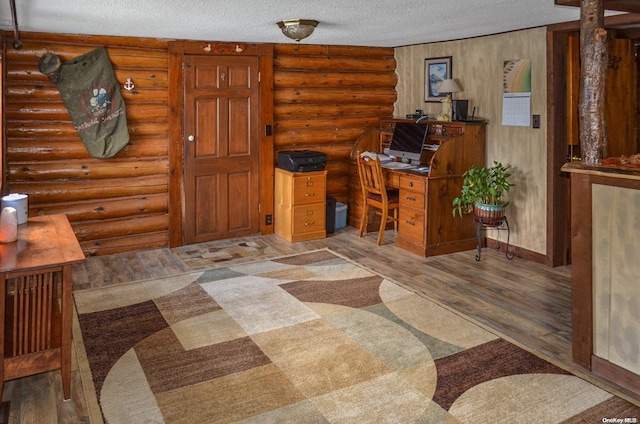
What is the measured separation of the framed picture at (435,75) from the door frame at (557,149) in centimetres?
139

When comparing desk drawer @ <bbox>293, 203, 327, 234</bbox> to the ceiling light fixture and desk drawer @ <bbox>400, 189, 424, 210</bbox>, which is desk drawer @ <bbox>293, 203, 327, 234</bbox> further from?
the ceiling light fixture

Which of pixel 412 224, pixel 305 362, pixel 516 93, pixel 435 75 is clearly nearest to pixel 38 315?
pixel 305 362

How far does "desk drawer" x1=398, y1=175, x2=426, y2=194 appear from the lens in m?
5.51

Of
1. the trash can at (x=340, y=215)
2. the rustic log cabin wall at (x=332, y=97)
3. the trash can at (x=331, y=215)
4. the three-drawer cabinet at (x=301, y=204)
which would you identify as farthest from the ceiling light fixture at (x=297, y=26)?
the trash can at (x=340, y=215)

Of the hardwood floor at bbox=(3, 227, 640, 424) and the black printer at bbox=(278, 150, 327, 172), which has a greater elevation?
the black printer at bbox=(278, 150, 327, 172)

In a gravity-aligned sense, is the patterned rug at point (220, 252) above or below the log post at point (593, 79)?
below

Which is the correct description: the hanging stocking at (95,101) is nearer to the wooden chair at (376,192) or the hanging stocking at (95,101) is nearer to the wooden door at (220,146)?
the wooden door at (220,146)

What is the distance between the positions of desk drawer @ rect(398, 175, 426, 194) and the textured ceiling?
148 centimetres

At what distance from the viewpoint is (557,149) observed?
5051 mm

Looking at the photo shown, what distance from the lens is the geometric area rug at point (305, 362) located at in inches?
108

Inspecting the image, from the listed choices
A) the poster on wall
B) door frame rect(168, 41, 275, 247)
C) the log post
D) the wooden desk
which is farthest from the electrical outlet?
the wooden desk

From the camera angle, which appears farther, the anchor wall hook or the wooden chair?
the wooden chair

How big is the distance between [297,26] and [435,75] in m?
2.39

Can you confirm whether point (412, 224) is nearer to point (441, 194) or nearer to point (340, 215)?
A: point (441, 194)
